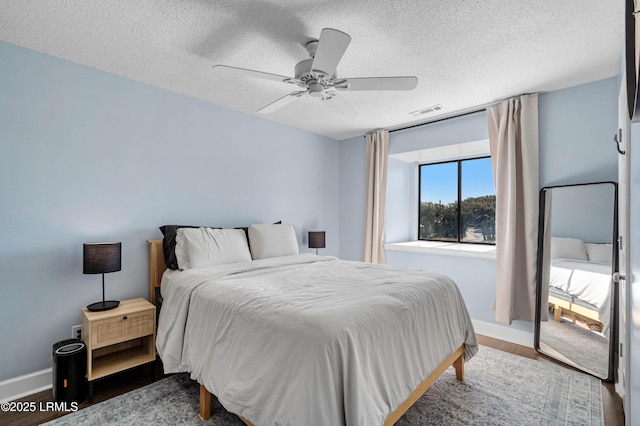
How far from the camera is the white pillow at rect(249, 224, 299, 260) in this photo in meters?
3.26

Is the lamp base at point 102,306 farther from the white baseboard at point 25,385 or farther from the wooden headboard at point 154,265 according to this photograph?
the white baseboard at point 25,385

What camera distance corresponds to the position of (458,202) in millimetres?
4434

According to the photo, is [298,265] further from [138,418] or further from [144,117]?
[144,117]

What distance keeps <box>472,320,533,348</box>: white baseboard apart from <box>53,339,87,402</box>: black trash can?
3759 mm

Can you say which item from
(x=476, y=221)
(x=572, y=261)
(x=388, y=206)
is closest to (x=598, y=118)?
(x=572, y=261)

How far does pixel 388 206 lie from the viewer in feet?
14.8

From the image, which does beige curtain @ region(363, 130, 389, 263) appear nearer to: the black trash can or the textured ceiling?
the textured ceiling

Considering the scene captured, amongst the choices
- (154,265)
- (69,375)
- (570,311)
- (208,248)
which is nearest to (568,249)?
(570,311)

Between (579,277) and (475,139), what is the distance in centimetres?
175

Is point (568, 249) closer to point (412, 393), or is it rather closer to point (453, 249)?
point (453, 249)

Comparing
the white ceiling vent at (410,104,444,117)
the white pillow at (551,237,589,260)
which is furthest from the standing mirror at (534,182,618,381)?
the white ceiling vent at (410,104,444,117)

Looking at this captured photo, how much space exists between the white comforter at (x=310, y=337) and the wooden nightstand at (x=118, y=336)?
16 cm

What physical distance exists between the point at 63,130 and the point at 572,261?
454cm

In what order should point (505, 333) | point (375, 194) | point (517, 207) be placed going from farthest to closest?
point (375, 194)
point (505, 333)
point (517, 207)
